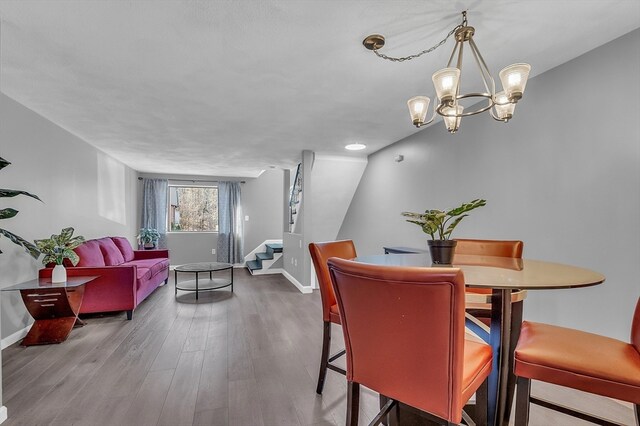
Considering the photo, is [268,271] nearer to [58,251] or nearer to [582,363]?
[58,251]

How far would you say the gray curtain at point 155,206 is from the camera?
6719 mm

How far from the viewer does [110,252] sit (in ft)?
14.3

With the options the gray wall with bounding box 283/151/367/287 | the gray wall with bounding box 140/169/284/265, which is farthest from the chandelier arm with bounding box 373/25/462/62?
the gray wall with bounding box 140/169/284/265

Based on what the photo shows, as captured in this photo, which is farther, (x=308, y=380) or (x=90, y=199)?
(x=90, y=199)

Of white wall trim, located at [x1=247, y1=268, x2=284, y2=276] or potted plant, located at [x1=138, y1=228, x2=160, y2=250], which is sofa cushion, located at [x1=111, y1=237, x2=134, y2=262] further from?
white wall trim, located at [x1=247, y1=268, x2=284, y2=276]

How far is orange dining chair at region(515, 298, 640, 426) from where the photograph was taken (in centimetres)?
110

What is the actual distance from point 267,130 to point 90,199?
2838mm

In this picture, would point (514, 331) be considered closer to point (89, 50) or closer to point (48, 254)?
point (89, 50)

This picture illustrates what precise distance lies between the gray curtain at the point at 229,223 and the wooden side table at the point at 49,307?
4089mm

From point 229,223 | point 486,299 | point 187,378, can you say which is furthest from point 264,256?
point 486,299

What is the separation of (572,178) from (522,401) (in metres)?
1.67

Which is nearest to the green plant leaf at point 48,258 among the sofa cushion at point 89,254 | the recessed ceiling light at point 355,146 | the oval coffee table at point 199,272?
the sofa cushion at point 89,254

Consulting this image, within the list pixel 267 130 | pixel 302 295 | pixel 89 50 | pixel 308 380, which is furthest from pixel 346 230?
pixel 89 50

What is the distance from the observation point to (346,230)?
18.4ft
